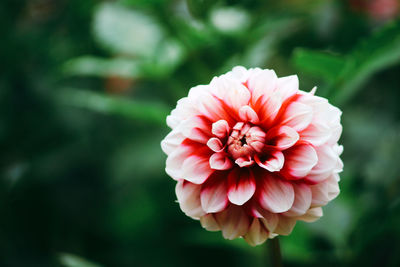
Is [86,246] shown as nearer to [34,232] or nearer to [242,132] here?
[34,232]

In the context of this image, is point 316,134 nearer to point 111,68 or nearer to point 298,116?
point 298,116

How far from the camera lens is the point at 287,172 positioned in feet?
1.35

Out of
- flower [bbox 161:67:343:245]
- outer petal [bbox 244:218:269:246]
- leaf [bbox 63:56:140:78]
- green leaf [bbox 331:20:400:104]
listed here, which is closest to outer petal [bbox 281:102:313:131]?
flower [bbox 161:67:343:245]

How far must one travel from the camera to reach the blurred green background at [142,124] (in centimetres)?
75

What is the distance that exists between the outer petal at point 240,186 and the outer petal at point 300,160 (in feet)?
0.12

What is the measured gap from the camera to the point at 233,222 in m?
0.42

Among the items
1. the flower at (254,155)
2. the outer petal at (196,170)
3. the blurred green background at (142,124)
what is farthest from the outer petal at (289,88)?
the blurred green background at (142,124)

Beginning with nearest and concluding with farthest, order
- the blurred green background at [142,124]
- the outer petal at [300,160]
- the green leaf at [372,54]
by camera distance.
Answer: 1. the outer petal at [300,160]
2. the green leaf at [372,54]
3. the blurred green background at [142,124]

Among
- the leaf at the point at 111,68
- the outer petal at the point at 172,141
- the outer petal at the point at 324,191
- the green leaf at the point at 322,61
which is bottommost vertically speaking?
the outer petal at the point at 324,191

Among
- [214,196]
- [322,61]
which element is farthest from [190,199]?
[322,61]

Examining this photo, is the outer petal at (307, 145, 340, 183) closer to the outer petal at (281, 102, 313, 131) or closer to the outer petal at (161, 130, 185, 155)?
the outer petal at (281, 102, 313, 131)

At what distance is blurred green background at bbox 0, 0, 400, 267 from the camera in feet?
2.46

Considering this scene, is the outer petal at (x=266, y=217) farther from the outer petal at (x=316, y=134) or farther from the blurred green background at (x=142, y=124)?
the blurred green background at (x=142, y=124)

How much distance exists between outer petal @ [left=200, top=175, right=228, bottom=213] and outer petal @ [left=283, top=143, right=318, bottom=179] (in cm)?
7
